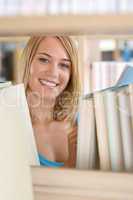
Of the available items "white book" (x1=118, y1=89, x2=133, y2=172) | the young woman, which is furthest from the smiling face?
"white book" (x1=118, y1=89, x2=133, y2=172)

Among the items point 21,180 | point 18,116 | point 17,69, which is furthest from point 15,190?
point 17,69

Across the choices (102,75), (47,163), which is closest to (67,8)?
(102,75)

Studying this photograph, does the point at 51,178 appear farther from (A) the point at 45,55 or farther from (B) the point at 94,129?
(A) the point at 45,55

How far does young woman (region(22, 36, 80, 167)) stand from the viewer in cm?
60

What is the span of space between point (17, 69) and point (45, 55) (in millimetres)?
68

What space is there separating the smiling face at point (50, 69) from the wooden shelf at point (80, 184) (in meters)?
0.14

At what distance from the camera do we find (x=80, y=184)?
54 cm

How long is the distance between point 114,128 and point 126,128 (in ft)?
0.07

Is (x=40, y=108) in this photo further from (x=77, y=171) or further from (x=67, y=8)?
(x=67, y=8)

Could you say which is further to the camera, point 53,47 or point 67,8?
point 67,8

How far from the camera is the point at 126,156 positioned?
1.79 ft

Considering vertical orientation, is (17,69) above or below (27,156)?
above

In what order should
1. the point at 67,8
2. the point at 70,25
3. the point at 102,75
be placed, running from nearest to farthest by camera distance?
the point at 70,25, the point at 102,75, the point at 67,8

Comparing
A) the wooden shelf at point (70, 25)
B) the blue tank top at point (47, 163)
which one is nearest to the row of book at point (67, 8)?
the wooden shelf at point (70, 25)
